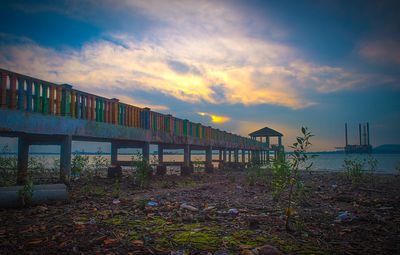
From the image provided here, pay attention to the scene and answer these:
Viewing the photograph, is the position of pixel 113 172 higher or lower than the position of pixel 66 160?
lower

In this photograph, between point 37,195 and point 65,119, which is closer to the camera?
point 37,195

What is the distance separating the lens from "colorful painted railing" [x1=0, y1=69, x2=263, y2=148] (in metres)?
6.69

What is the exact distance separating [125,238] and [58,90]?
590 cm

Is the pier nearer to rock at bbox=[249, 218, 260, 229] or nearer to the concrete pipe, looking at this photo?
the concrete pipe

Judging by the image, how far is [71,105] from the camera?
8.44 meters

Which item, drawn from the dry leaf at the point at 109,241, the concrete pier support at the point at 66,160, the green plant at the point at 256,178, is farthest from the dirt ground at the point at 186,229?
the green plant at the point at 256,178

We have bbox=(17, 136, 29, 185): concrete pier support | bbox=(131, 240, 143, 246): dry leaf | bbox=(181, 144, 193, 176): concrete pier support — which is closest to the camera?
bbox=(131, 240, 143, 246): dry leaf

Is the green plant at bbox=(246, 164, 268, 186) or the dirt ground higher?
the dirt ground

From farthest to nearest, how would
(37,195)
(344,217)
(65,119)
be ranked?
(65,119) < (37,195) < (344,217)

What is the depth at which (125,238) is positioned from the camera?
3.77m

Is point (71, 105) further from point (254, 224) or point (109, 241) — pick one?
point (254, 224)

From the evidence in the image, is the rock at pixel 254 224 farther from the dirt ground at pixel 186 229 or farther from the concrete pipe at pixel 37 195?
the concrete pipe at pixel 37 195

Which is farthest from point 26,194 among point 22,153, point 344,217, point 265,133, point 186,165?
point 265,133

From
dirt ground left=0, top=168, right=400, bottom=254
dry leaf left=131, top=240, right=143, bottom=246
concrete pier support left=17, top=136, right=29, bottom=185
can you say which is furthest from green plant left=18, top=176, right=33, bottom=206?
concrete pier support left=17, top=136, right=29, bottom=185
